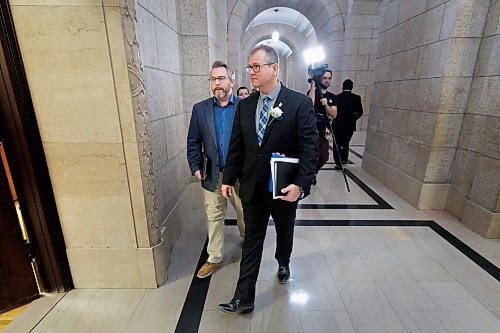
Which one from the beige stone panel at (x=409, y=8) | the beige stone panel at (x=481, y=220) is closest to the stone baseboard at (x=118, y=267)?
the beige stone panel at (x=481, y=220)

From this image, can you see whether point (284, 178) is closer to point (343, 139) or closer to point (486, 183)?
point (486, 183)

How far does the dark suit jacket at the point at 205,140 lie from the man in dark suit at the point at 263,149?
418 mm

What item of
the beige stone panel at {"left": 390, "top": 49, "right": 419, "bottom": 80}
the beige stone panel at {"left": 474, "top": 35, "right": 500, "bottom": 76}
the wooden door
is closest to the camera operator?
the beige stone panel at {"left": 390, "top": 49, "right": 419, "bottom": 80}

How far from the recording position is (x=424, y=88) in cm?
358

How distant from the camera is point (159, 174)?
244cm

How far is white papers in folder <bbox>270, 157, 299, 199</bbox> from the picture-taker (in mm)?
1632

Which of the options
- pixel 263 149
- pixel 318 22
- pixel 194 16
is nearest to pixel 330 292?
pixel 263 149

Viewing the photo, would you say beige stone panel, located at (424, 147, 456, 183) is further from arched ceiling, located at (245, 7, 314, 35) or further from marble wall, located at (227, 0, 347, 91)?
arched ceiling, located at (245, 7, 314, 35)

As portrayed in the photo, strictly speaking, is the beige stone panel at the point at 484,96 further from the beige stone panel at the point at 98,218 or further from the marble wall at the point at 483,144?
the beige stone panel at the point at 98,218

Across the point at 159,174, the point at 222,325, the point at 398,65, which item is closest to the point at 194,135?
the point at 159,174

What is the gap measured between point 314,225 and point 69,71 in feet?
9.03

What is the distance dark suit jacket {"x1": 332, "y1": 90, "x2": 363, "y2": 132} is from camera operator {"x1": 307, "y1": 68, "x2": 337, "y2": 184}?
90 cm

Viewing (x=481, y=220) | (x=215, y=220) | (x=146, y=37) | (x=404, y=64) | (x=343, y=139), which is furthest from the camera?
(x=343, y=139)

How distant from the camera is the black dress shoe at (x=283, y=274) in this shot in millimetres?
2262
